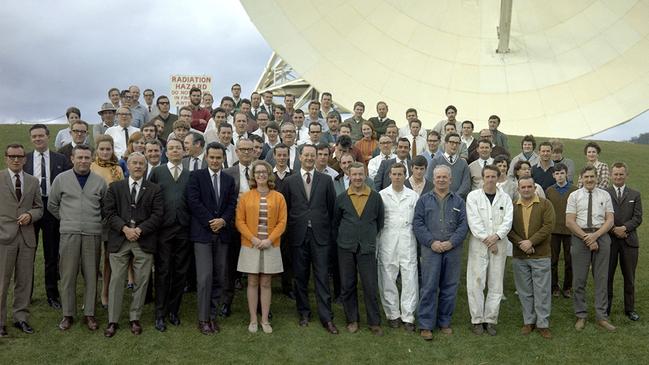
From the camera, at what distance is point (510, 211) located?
730 cm

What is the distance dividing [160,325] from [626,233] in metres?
6.15

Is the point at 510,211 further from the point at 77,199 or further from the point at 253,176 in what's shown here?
the point at 77,199

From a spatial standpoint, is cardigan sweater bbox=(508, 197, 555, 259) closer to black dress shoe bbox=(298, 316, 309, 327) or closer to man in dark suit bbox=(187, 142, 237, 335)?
black dress shoe bbox=(298, 316, 309, 327)

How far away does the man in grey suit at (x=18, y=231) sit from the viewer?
267 inches

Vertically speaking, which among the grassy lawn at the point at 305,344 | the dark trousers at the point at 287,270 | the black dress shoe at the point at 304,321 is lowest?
the grassy lawn at the point at 305,344

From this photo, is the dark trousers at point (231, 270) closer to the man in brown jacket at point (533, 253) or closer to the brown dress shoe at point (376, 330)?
the brown dress shoe at point (376, 330)

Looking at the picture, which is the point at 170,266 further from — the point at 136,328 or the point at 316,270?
the point at 316,270

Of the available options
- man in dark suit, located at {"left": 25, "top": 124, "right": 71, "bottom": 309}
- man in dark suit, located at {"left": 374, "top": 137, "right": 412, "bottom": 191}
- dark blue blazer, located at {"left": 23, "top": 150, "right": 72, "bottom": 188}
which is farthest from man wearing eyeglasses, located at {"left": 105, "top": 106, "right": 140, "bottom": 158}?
man in dark suit, located at {"left": 374, "top": 137, "right": 412, "bottom": 191}

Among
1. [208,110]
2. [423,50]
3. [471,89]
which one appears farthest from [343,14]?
[208,110]

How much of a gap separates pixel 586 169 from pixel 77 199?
6572mm

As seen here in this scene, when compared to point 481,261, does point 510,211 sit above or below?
above

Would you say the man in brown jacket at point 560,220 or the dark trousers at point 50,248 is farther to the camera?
the man in brown jacket at point 560,220

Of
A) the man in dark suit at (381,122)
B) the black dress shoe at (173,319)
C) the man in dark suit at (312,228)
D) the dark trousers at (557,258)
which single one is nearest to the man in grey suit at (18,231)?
the black dress shoe at (173,319)

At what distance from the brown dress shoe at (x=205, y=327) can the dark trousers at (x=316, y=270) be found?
1.20 m
